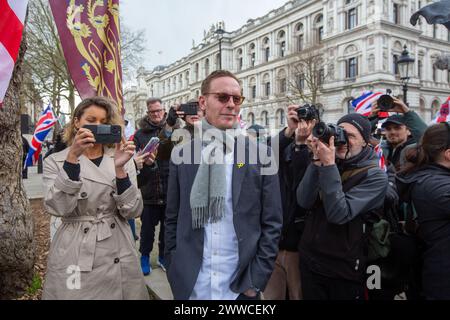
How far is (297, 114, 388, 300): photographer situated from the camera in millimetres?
2199

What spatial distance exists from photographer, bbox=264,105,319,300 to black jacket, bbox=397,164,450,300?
2.72ft

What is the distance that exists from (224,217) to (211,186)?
20 centimetres

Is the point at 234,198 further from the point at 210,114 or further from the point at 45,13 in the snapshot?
the point at 45,13

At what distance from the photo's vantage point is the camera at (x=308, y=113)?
245cm

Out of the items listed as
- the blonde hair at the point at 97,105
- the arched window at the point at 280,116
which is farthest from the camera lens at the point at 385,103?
the arched window at the point at 280,116

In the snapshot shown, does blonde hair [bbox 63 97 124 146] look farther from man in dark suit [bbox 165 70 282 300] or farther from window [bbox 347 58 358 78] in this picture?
window [bbox 347 58 358 78]

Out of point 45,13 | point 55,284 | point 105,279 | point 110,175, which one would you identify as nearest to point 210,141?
point 110,175

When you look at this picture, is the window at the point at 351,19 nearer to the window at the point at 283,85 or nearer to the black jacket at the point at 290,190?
the window at the point at 283,85

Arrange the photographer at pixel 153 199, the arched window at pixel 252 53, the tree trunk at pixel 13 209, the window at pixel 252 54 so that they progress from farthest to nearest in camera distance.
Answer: the window at pixel 252 54 → the arched window at pixel 252 53 → the photographer at pixel 153 199 → the tree trunk at pixel 13 209

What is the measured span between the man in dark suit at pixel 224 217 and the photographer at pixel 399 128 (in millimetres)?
1880

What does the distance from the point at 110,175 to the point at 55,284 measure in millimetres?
719

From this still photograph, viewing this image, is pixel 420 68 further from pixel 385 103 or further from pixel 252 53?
pixel 385 103

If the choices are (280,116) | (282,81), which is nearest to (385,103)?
(280,116)

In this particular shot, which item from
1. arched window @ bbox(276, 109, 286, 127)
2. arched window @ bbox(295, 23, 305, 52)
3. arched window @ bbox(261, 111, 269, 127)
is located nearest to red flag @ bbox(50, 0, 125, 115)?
arched window @ bbox(276, 109, 286, 127)
